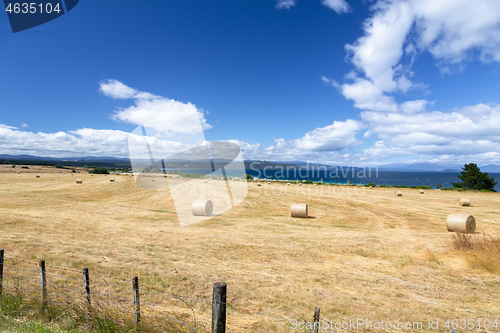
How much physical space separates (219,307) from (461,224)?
813 inches

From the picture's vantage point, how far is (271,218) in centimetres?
2392

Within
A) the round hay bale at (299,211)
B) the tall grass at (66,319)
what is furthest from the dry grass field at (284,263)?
the round hay bale at (299,211)

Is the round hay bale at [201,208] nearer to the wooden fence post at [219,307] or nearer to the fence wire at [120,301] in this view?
the fence wire at [120,301]

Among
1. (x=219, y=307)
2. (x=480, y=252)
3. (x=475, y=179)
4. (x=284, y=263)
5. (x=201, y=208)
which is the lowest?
(x=284, y=263)

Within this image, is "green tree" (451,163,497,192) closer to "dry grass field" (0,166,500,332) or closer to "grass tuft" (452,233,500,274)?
"dry grass field" (0,166,500,332)

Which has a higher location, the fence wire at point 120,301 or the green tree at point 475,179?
the green tree at point 475,179

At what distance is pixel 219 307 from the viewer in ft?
15.6

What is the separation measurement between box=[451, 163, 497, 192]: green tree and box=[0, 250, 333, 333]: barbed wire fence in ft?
240

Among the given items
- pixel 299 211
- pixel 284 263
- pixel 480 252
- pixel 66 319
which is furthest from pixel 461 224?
pixel 66 319

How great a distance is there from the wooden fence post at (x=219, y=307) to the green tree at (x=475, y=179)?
7473 cm

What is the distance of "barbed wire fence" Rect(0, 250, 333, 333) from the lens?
573cm

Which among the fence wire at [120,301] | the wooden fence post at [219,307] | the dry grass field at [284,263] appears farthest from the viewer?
the dry grass field at [284,263]

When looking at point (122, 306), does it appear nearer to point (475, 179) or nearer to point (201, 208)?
point (201, 208)

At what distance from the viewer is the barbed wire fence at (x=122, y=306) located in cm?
573
